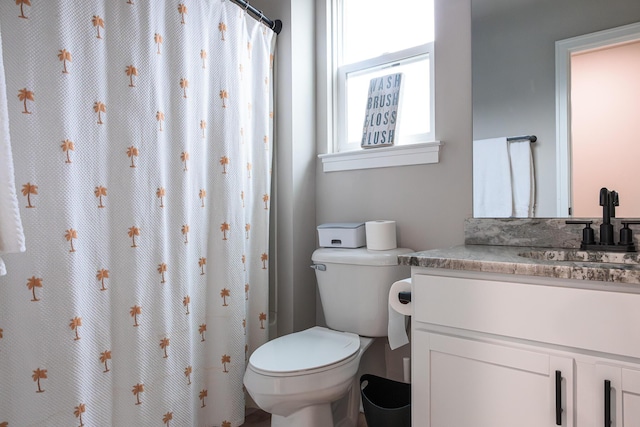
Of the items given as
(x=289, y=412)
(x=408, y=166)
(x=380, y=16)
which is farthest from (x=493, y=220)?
(x=380, y=16)

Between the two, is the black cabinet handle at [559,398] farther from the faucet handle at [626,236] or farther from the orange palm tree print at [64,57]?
the orange palm tree print at [64,57]

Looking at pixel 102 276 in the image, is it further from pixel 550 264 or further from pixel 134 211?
pixel 550 264

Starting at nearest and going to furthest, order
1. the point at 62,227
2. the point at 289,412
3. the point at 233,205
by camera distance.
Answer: the point at 62,227, the point at 289,412, the point at 233,205

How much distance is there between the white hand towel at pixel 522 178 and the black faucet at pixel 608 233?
0.22 m

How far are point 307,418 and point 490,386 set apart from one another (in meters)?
0.70

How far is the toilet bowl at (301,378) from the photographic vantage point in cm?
136

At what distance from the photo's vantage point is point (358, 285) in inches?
68.3

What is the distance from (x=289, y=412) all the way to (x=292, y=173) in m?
1.10

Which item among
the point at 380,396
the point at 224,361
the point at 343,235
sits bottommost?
the point at 380,396

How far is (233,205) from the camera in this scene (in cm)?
176

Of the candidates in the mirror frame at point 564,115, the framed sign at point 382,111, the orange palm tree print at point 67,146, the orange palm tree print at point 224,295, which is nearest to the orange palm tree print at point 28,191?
the orange palm tree print at point 67,146

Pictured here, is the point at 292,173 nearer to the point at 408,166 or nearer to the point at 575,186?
the point at 408,166

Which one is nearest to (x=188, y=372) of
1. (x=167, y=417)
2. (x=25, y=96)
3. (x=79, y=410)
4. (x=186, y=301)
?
(x=167, y=417)

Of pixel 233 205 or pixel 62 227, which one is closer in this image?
pixel 62 227
